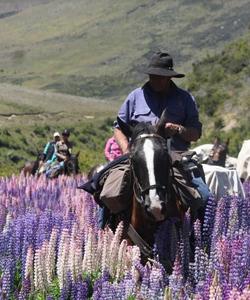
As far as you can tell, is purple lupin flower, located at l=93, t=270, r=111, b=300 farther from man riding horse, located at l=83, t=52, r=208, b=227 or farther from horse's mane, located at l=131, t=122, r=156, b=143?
man riding horse, located at l=83, t=52, r=208, b=227

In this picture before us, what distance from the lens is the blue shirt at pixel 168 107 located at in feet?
26.4

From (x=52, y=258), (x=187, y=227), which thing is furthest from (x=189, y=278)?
(x=52, y=258)

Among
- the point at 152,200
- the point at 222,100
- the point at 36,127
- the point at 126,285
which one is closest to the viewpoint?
the point at 126,285

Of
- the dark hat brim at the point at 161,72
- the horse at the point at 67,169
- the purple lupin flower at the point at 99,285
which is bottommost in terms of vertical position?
the horse at the point at 67,169

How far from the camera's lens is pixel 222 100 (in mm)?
45531

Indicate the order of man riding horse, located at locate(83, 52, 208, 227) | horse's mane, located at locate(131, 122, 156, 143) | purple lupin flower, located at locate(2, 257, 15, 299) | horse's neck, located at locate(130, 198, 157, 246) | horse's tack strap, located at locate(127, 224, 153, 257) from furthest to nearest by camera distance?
man riding horse, located at locate(83, 52, 208, 227)
horse's mane, located at locate(131, 122, 156, 143)
horse's neck, located at locate(130, 198, 157, 246)
horse's tack strap, located at locate(127, 224, 153, 257)
purple lupin flower, located at locate(2, 257, 15, 299)

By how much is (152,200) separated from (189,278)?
84 cm

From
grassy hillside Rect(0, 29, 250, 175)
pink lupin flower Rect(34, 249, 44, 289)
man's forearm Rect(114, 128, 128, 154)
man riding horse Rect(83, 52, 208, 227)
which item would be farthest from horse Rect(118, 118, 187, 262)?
grassy hillside Rect(0, 29, 250, 175)

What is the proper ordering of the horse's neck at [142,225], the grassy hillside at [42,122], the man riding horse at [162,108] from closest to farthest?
1. the horse's neck at [142,225]
2. the man riding horse at [162,108]
3. the grassy hillside at [42,122]

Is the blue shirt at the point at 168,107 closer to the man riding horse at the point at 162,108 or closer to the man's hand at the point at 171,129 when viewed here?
the man riding horse at the point at 162,108

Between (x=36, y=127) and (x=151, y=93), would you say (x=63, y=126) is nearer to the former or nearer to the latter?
(x=36, y=127)

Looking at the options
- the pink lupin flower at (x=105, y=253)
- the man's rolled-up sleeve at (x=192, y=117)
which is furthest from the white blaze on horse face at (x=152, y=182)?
the man's rolled-up sleeve at (x=192, y=117)

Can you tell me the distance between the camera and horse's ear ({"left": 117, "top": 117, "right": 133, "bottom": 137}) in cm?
782

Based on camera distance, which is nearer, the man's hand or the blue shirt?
the man's hand
